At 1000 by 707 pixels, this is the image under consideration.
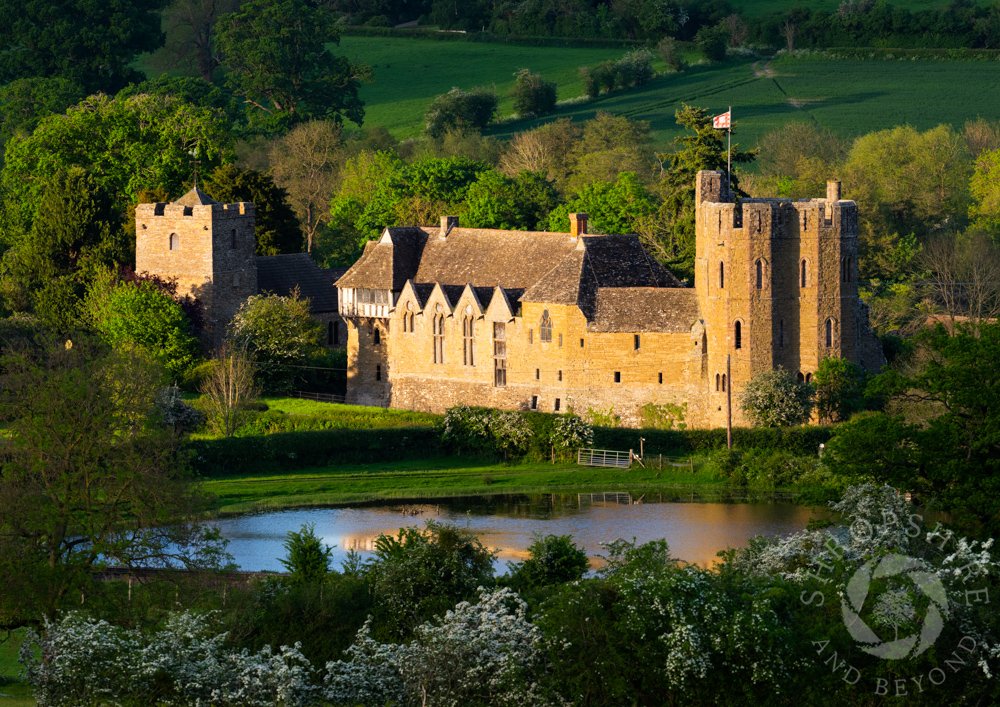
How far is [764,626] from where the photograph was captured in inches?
2088

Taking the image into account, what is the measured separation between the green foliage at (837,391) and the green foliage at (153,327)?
23927 millimetres

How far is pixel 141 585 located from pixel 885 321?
48.0m

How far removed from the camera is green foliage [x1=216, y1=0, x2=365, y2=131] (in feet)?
499

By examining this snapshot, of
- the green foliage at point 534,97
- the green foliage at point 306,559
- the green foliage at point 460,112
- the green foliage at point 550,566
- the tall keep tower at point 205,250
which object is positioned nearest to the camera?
the green foliage at point 550,566

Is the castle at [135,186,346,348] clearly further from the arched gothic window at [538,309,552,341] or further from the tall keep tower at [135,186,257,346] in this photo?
the arched gothic window at [538,309,552,341]

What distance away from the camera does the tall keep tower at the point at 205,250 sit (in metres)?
101

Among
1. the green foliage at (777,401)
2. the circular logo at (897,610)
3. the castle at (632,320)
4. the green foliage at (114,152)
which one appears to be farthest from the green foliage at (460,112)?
the circular logo at (897,610)

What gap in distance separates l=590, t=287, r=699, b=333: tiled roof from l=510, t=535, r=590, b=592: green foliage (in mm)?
28030

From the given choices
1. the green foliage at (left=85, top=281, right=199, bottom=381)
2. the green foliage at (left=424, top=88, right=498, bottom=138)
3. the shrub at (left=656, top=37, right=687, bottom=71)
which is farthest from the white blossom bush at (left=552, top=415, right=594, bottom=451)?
the shrub at (left=656, top=37, right=687, bottom=71)

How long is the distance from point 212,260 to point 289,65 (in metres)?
53.9

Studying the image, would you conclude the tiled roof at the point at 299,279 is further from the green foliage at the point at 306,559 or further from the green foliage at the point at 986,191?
the green foliage at the point at 306,559

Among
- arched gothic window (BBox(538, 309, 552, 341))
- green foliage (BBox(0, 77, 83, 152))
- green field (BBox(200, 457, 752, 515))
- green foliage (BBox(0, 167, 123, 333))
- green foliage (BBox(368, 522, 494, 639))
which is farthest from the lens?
green foliage (BBox(0, 77, 83, 152))

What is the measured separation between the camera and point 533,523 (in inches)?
2931

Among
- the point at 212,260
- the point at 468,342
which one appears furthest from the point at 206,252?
the point at 468,342
